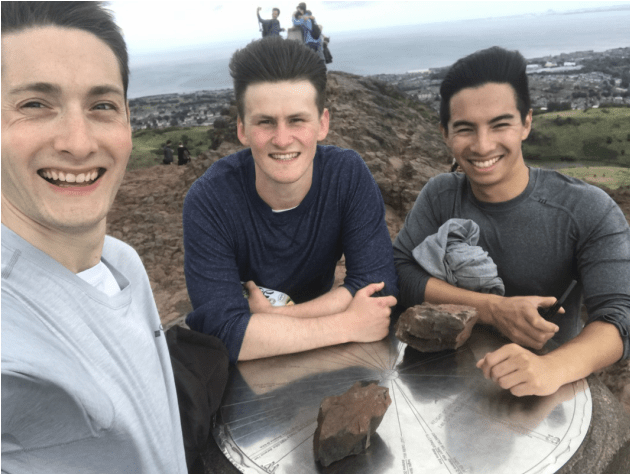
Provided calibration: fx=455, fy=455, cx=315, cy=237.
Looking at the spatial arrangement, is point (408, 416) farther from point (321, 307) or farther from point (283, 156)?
point (283, 156)

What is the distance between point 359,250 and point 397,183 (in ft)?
17.5

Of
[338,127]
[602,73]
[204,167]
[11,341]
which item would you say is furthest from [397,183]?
[602,73]

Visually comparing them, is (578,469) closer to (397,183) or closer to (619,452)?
(619,452)

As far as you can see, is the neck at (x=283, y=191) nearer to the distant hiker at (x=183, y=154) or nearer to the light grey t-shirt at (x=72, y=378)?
the light grey t-shirt at (x=72, y=378)

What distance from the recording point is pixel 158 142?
44.6 feet

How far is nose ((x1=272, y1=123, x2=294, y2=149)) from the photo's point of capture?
2.18 meters

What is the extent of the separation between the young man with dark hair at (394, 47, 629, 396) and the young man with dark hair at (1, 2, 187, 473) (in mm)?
1654

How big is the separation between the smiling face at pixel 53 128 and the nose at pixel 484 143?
5.85 feet

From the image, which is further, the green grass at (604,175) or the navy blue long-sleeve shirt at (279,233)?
the green grass at (604,175)

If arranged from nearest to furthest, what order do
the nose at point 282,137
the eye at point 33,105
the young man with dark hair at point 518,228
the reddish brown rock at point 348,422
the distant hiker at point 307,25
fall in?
the eye at point 33,105
the reddish brown rock at point 348,422
the young man with dark hair at point 518,228
the nose at point 282,137
the distant hiker at point 307,25

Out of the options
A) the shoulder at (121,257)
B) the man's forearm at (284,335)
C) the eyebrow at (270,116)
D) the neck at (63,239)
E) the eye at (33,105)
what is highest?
the eye at (33,105)

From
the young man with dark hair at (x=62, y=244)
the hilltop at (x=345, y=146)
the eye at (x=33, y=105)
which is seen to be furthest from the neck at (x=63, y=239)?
the hilltop at (x=345, y=146)

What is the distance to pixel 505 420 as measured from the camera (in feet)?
5.56

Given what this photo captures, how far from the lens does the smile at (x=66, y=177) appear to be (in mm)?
1021
